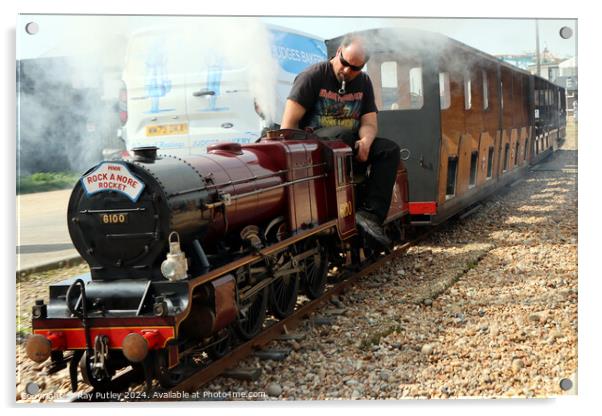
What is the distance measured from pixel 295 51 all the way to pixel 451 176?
10.7 feet

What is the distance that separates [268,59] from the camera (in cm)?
638

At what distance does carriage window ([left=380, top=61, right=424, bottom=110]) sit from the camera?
8227 mm

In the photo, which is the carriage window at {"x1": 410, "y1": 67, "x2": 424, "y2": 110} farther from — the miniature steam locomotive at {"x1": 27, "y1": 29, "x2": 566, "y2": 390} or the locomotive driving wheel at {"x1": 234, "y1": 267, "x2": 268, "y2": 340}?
the locomotive driving wheel at {"x1": 234, "y1": 267, "x2": 268, "y2": 340}

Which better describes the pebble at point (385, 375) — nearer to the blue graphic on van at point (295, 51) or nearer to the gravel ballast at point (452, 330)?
the gravel ballast at point (452, 330)

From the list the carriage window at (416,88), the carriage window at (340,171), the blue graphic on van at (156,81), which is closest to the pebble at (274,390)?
the blue graphic on van at (156,81)

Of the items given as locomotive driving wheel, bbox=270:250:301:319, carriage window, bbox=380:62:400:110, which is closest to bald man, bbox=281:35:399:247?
locomotive driving wheel, bbox=270:250:301:319

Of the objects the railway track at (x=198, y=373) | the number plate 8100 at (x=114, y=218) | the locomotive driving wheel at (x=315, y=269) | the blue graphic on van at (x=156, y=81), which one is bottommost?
the railway track at (x=198, y=373)

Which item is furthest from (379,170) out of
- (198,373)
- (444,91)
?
(198,373)

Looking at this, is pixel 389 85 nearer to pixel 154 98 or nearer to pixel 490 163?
pixel 490 163

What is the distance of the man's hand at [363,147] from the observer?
6.83 metres

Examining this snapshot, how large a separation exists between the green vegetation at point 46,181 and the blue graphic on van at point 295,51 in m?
1.72

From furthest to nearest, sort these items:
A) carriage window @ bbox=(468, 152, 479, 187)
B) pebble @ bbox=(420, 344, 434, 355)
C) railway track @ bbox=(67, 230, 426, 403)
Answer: carriage window @ bbox=(468, 152, 479, 187), pebble @ bbox=(420, 344, 434, 355), railway track @ bbox=(67, 230, 426, 403)

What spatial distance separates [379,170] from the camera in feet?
22.8

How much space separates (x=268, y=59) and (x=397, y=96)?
251cm
